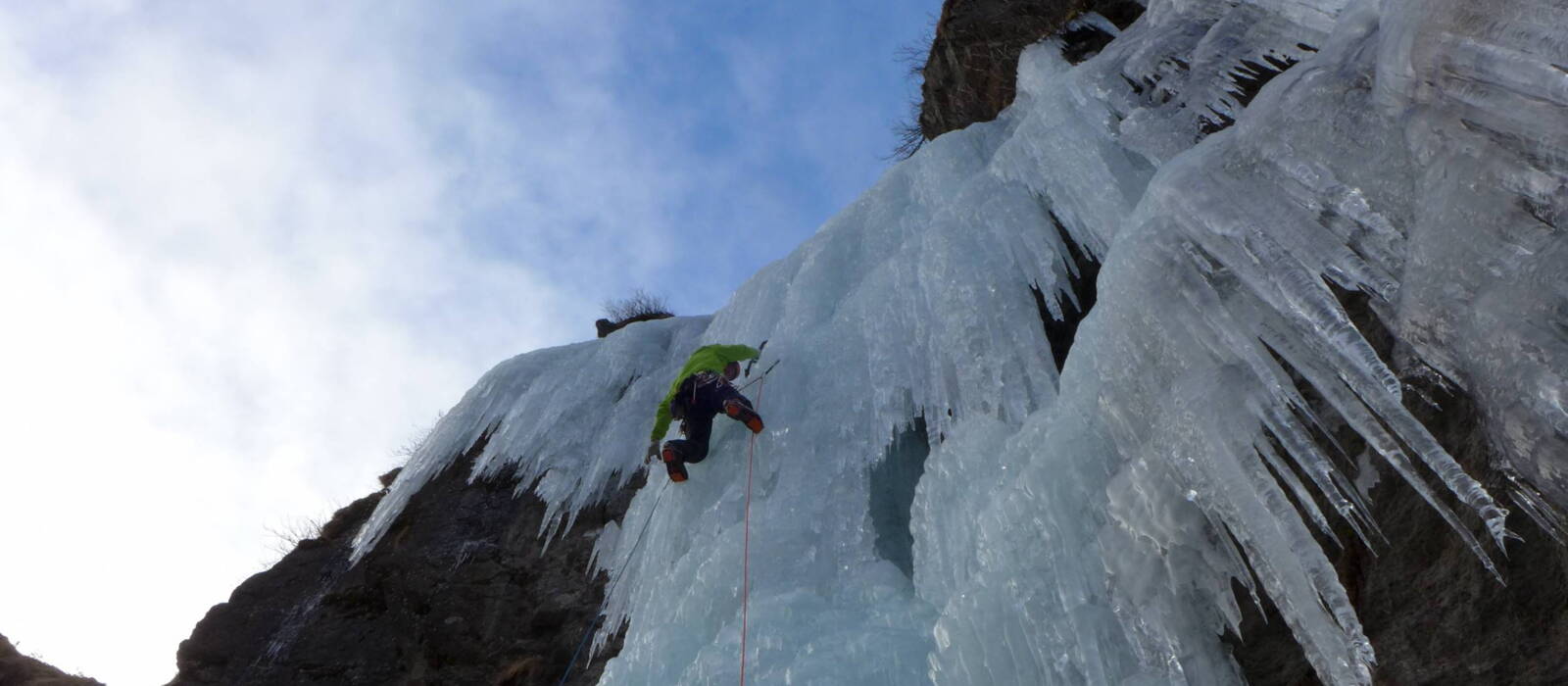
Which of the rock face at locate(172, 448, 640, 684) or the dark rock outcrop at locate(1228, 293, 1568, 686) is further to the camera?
the rock face at locate(172, 448, 640, 684)

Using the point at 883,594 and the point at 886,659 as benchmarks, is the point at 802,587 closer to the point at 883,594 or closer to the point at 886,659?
the point at 883,594

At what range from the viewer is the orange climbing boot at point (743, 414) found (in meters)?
5.22

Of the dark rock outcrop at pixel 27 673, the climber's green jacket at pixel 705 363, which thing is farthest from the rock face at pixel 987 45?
the dark rock outcrop at pixel 27 673

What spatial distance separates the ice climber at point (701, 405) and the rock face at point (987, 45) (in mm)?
2872

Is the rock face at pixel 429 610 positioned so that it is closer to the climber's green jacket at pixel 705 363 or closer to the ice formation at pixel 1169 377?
the climber's green jacket at pixel 705 363

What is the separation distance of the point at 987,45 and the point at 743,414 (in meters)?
3.58

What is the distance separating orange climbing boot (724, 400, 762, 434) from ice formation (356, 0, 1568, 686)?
0.11 metres

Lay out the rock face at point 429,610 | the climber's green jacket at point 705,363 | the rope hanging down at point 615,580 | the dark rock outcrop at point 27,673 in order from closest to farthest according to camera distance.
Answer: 1. the rope hanging down at point 615,580
2. the climber's green jacket at point 705,363
3. the rock face at point 429,610
4. the dark rock outcrop at point 27,673

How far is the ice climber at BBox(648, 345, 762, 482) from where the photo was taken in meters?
5.30

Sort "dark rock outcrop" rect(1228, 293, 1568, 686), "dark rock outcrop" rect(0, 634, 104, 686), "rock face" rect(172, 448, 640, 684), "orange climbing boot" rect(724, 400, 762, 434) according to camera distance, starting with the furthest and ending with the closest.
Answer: "dark rock outcrop" rect(0, 634, 104, 686) < "rock face" rect(172, 448, 640, 684) < "orange climbing boot" rect(724, 400, 762, 434) < "dark rock outcrop" rect(1228, 293, 1568, 686)

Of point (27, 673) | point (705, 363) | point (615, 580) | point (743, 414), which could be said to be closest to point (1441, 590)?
point (743, 414)

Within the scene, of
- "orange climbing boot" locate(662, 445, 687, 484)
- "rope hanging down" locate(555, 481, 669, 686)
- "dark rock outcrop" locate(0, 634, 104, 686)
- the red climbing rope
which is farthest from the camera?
"dark rock outcrop" locate(0, 634, 104, 686)

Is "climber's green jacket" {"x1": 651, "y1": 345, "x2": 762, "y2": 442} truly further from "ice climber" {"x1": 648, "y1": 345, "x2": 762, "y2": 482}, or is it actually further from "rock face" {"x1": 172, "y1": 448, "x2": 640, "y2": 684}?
"rock face" {"x1": 172, "y1": 448, "x2": 640, "y2": 684}

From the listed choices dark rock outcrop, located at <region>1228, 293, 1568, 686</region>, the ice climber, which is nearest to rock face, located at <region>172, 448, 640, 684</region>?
the ice climber
